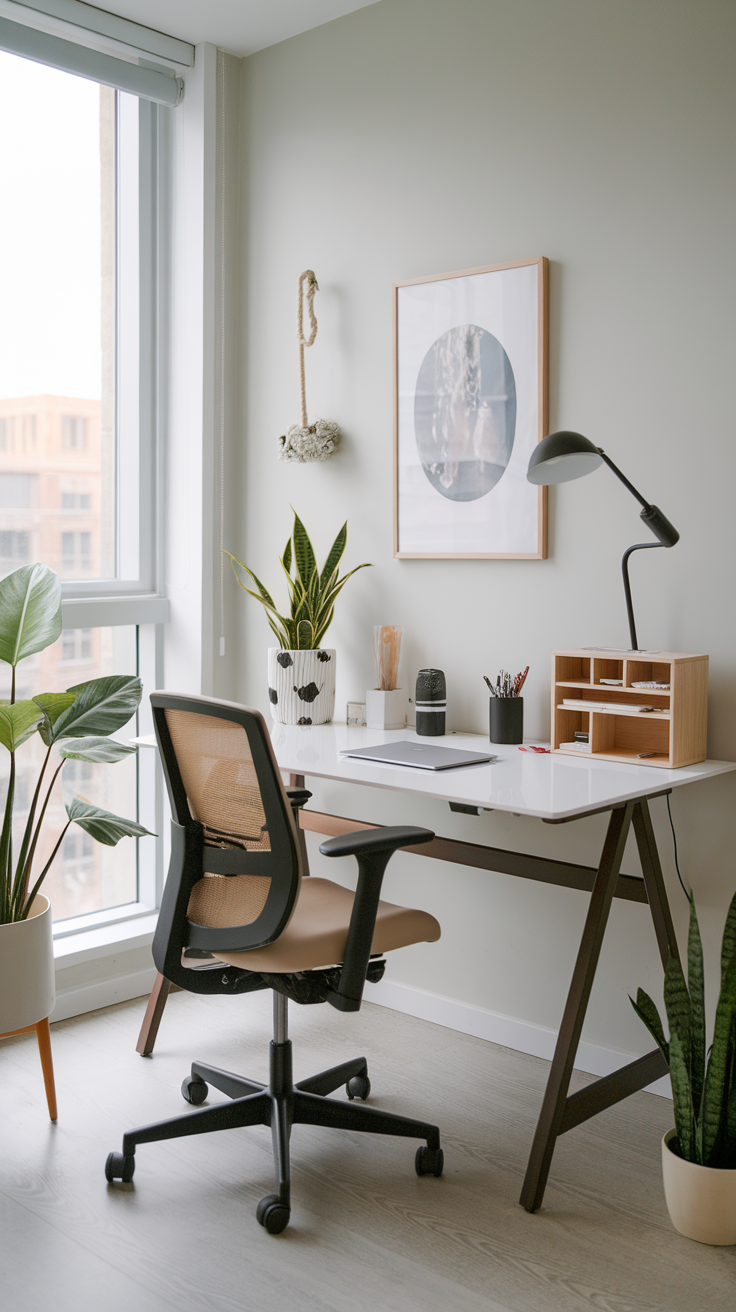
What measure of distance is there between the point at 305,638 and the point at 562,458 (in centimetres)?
97

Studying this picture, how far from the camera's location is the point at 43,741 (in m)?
2.35

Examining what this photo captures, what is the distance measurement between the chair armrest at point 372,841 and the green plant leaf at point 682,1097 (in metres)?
0.58

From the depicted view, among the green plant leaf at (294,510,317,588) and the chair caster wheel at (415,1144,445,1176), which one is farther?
the green plant leaf at (294,510,317,588)

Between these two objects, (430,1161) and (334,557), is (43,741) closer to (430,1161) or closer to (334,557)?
(334,557)

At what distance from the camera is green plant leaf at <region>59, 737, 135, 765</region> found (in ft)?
7.59

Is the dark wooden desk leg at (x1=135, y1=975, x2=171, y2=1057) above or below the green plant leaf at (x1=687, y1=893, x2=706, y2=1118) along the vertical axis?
below

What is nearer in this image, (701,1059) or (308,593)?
(701,1059)

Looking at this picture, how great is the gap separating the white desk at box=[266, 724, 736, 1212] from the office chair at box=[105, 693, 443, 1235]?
0.64ft

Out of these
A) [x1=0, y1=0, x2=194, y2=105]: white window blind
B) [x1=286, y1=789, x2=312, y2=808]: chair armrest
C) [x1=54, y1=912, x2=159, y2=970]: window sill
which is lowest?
[x1=54, y1=912, x2=159, y2=970]: window sill

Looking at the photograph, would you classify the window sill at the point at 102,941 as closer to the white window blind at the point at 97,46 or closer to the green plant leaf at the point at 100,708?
the green plant leaf at the point at 100,708

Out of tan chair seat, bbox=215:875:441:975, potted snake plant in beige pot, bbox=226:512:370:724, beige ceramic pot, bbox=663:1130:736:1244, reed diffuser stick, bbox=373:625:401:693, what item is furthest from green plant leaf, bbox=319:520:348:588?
beige ceramic pot, bbox=663:1130:736:1244

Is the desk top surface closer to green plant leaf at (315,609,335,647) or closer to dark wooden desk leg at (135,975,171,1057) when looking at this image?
green plant leaf at (315,609,335,647)

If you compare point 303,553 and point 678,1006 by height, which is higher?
point 303,553

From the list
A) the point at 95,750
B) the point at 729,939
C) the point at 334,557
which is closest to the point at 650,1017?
the point at 729,939
